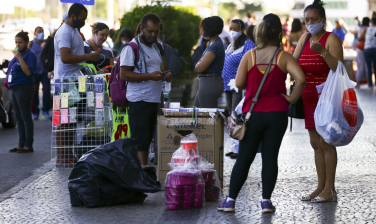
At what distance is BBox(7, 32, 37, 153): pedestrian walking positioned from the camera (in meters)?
10.1

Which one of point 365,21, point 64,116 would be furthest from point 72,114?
point 365,21

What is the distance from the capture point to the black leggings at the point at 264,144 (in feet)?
19.2

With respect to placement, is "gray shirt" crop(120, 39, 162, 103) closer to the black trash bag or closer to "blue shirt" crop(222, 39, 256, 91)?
the black trash bag

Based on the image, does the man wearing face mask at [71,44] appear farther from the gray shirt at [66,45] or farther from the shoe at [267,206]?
the shoe at [267,206]

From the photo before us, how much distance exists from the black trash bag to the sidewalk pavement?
0.10 m

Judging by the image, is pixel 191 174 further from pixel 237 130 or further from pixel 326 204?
pixel 326 204

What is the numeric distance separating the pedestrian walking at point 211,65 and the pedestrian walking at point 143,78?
1.07 m

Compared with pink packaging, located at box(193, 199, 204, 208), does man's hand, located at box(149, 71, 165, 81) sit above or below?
above

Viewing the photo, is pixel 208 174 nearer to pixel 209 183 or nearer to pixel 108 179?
pixel 209 183

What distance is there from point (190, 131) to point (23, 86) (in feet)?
13.0

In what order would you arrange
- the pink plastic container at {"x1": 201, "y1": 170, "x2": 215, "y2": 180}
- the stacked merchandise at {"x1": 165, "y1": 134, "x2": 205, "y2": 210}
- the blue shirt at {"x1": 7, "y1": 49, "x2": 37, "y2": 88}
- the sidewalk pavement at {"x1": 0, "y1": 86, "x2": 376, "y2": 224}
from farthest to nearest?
the blue shirt at {"x1": 7, "y1": 49, "x2": 37, "y2": 88} → the pink plastic container at {"x1": 201, "y1": 170, "x2": 215, "y2": 180} → the stacked merchandise at {"x1": 165, "y1": 134, "x2": 205, "y2": 210} → the sidewalk pavement at {"x1": 0, "y1": 86, "x2": 376, "y2": 224}

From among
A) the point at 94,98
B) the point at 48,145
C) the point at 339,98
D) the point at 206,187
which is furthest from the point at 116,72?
the point at 48,145

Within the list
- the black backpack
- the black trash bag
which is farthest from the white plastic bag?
the black backpack

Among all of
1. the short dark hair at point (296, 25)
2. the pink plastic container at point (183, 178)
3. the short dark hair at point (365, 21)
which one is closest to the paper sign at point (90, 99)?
the pink plastic container at point (183, 178)
